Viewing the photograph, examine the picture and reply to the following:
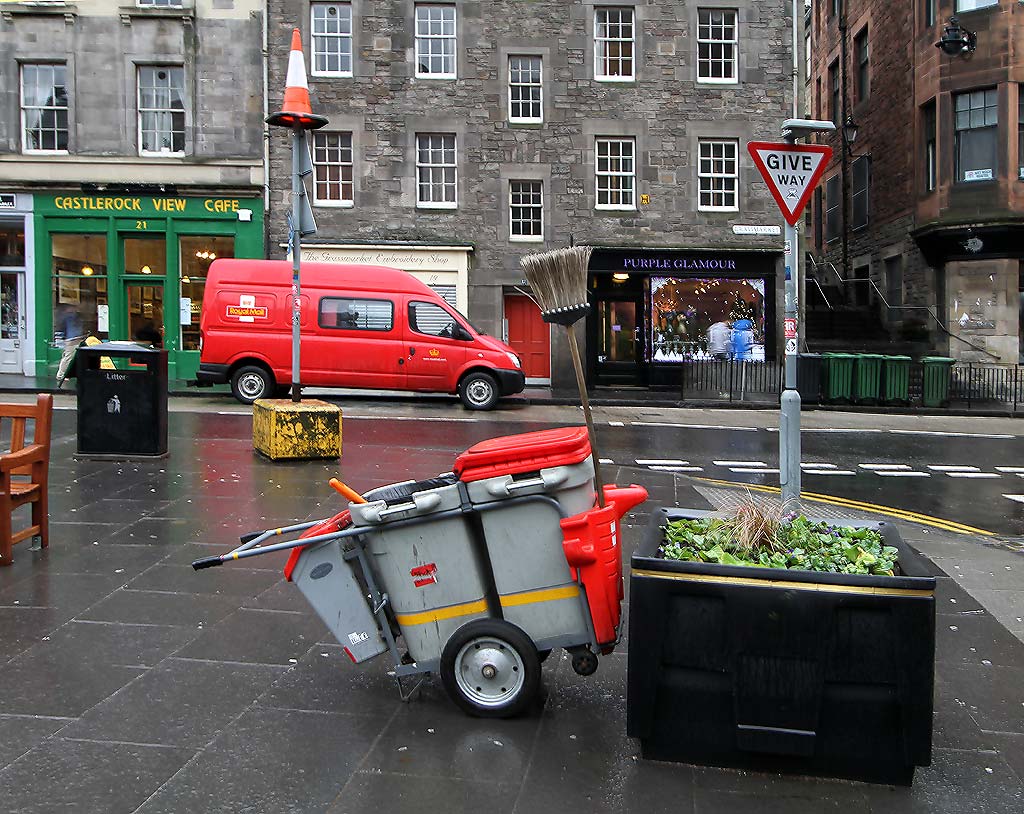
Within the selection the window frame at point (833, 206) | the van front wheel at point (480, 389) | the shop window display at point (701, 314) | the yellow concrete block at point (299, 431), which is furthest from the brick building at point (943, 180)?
the yellow concrete block at point (299, 431)

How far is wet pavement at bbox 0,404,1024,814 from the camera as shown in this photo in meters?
3.40

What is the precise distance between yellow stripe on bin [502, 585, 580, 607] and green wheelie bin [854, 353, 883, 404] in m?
19.8

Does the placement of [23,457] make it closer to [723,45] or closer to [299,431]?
[299,431]

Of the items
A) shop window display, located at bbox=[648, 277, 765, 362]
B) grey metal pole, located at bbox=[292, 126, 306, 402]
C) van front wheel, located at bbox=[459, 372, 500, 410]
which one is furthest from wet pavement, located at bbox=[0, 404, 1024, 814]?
shop window display, located at bbox=[648, 277, 765, 362]

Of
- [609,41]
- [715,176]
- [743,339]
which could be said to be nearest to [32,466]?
[743,339]

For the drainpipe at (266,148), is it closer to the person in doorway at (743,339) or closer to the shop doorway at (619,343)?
the shop doorway at (619,343)

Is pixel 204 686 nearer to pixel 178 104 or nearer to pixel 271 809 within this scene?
pixel 271 809

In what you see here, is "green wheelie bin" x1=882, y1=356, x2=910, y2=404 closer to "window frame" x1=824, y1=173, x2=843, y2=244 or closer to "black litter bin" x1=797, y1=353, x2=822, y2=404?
"black litter bin" x1=797, y1=353, x2=822, y2=404

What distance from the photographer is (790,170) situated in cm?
779

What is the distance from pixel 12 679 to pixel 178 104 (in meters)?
24.1

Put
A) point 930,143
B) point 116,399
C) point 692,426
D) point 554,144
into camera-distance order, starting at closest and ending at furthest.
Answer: point 116,399, point 692,426, point 554,144, point 930,143

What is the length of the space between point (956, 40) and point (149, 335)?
871 inches

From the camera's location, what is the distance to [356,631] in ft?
13.5

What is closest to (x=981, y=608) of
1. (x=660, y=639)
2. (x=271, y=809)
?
(x=660, y=639)
